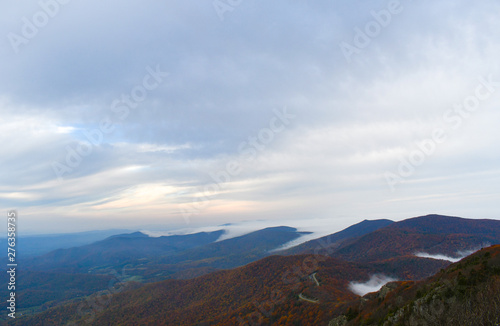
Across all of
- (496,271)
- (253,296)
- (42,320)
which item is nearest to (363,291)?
(253,296)

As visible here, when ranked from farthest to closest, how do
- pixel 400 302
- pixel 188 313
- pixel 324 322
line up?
pixel 188 313 → pixel 324 322 → pixel 400 302

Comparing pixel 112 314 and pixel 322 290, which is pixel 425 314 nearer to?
pixel 322 290

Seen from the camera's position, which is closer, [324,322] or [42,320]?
[324,322]

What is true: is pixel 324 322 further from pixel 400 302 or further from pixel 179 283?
pixel 179 283

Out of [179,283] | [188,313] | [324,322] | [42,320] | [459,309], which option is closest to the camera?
[459,309]

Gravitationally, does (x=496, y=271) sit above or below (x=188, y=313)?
above

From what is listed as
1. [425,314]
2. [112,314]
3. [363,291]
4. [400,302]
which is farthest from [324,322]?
[112,314]

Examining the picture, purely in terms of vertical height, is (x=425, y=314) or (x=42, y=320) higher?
(x=425, y=314)

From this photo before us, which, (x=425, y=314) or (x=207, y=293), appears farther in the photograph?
(x=207, y=293)

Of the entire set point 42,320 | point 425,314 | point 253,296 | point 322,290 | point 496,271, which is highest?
point 496,271
